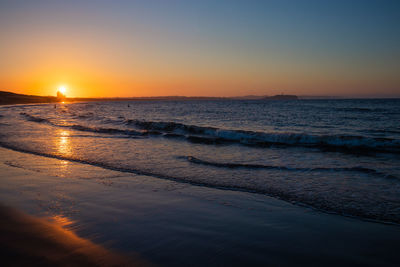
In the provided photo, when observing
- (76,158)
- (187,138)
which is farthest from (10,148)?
(187,138)

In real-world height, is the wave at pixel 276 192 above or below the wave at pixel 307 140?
below

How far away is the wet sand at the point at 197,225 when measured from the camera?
11.7 ft

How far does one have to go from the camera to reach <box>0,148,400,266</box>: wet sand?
11.7 ft

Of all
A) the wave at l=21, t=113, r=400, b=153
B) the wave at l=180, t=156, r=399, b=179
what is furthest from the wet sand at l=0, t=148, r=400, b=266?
the wave at l=21, t=113, r=400, b=153

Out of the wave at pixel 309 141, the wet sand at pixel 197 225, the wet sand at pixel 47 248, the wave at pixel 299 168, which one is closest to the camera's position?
the wet sand at pixel 47 248

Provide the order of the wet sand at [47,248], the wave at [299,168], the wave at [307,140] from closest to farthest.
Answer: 1. the wet sand at [47,248]
2. the wave at [299,168]
3. the wave at [307,140]

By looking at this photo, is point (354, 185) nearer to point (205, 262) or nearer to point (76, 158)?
point (205, 262)

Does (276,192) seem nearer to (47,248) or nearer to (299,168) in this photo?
(299,168)

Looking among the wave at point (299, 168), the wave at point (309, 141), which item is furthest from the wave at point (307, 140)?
the wave at point (299, 168)

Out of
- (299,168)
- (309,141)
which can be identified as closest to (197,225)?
(299,168)

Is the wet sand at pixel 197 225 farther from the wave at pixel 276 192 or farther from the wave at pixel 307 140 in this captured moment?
the wave at pixel 307 140

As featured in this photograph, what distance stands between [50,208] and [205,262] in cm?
343

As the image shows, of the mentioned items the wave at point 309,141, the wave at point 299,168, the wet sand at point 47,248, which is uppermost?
the wave at point 309,141

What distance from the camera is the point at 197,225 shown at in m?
4.59
